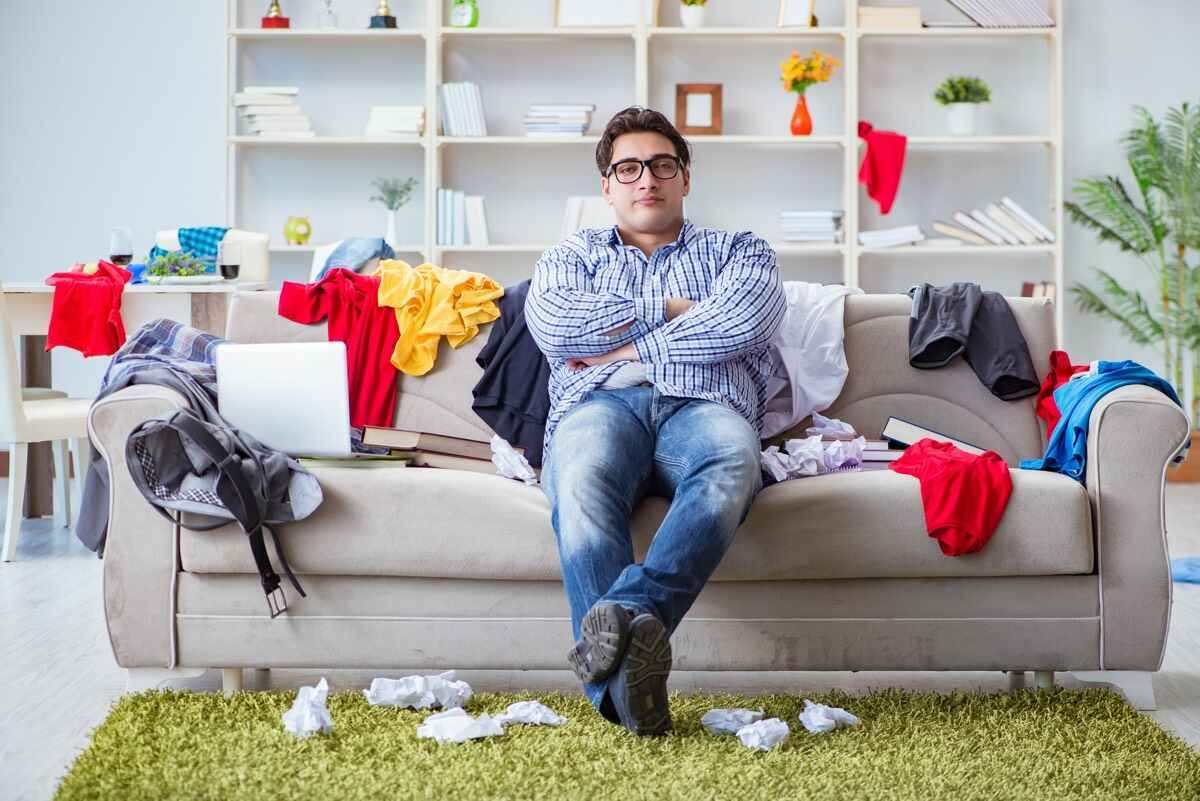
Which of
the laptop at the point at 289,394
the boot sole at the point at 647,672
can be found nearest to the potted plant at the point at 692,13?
the laptop at the point at 289,394

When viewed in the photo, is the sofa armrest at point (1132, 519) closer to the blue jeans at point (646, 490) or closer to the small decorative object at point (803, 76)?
Result: the blue jeans at point (646, 490)

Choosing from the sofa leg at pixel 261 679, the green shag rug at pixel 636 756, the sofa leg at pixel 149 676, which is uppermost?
the sofa leg at pixel 149 676

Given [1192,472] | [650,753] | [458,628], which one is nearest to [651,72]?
[1192,472]

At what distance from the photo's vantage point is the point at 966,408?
2.99 meters

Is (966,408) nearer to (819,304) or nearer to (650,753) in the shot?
(819,304)

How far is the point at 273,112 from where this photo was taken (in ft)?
19.0

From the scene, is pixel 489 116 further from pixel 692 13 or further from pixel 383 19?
pixel 692 13

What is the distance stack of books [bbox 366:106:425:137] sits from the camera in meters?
5.75

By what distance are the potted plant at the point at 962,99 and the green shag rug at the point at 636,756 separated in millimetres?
3809

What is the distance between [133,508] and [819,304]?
1504 millimetres

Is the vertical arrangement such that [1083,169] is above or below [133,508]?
above

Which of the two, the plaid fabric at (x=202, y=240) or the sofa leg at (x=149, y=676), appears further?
the plaid fabric at (x=202, y=240)

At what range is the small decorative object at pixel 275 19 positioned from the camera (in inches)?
227

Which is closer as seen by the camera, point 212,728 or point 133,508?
point 212,728
